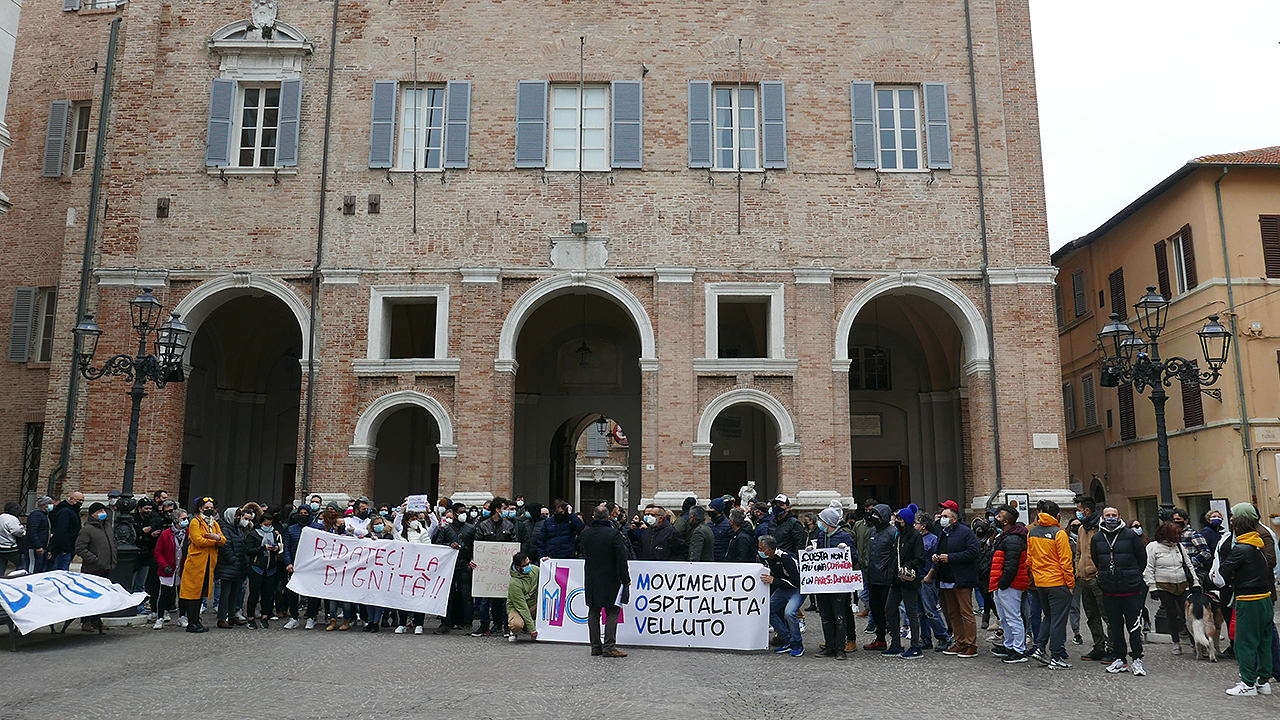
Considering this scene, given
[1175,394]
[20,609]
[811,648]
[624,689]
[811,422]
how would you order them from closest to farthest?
[624,689], [20,609], [811,648], [811,422], [1175,394]

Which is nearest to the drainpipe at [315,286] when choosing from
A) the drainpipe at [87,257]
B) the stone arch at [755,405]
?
the drainpipe at [87,257]

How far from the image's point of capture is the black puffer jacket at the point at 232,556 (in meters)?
13.0

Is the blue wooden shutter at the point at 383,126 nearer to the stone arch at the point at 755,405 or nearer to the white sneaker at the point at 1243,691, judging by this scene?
the stone arch at the point at 755,405

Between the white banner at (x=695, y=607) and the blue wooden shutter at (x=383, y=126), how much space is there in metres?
12.1

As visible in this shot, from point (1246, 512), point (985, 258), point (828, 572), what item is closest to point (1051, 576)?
point (1246, 512)

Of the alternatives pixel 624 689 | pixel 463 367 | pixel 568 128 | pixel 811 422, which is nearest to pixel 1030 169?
pixel 811 422

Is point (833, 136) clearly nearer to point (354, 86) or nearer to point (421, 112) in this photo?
point (421, 112)

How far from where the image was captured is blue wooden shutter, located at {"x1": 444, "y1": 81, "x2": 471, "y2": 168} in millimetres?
20766

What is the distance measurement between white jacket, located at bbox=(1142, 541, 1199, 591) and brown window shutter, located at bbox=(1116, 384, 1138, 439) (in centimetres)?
1534

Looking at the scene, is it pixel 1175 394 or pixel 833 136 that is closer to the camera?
pixel 833 136

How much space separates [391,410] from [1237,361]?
18126 millimetres

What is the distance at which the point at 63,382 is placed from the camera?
67.1ft

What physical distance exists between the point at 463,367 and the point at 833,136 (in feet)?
29.3

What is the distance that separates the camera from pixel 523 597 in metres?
12.5
